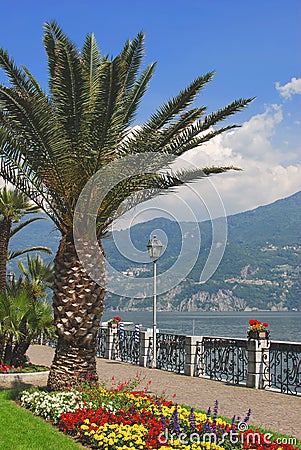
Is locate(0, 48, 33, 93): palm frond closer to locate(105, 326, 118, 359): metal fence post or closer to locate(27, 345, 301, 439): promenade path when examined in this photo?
locate(27, 345, 301, 439): promenade path

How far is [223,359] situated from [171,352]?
275 centimetres

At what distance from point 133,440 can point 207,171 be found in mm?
6358

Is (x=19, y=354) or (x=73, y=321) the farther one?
(x=19, y=354)

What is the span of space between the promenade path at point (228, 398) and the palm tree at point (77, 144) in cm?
224

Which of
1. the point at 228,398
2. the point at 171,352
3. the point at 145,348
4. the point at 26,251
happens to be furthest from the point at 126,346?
the point at 228,398

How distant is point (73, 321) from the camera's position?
1125 cm

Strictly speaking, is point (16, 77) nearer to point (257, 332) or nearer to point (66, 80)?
point (66, 80)

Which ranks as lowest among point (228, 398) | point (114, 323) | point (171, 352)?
point (228, 398)

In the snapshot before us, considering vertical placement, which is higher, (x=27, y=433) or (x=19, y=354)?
(x=19, y=354)

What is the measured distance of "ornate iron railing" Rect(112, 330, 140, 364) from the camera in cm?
2046

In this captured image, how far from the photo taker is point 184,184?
12.1 m

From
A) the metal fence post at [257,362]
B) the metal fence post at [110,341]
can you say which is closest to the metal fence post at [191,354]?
the metal fence post at [257,362]

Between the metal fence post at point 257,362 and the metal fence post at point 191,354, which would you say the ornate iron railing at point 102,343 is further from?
the metal fence post at point 257,362

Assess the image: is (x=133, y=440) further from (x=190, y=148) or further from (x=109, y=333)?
(x=109, y=333)
